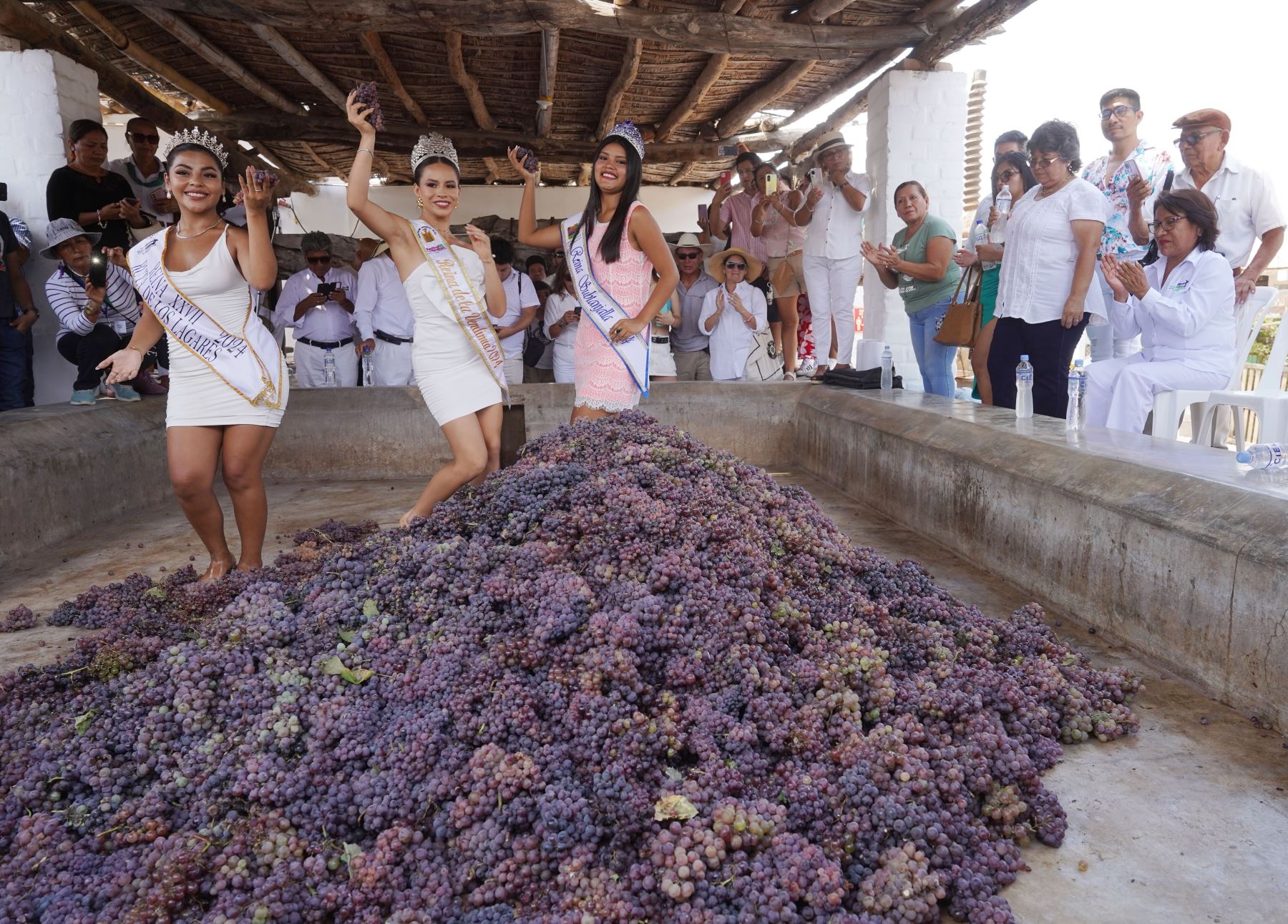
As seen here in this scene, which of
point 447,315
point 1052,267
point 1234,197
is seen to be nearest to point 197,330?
point 447,315

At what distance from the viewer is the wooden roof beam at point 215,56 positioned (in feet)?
21.0

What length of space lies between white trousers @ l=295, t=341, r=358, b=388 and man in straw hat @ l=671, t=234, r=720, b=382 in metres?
2.80

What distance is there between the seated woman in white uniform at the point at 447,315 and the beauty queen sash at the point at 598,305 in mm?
442

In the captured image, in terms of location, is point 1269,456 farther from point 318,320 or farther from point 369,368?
point 318,320

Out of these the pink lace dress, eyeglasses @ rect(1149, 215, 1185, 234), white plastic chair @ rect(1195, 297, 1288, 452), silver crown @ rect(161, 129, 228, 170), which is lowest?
white plastic chair @ rect(1195, 297, 1288, 452)

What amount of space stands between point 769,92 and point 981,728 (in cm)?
759

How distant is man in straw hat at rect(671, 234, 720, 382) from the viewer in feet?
26.1

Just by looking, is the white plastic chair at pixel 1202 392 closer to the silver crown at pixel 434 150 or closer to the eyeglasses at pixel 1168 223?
the eyeglasses at pixel 1168 223

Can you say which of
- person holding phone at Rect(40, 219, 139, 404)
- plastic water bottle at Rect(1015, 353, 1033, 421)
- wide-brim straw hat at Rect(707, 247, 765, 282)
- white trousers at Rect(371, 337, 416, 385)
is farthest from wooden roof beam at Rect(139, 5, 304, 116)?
plastic water bottle at Rect(1015, 353, 1033, 421)

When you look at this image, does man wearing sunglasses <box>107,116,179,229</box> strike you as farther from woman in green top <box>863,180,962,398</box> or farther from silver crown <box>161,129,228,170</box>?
woman in green top <box>863,180,962,398</box>

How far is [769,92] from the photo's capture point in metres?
8.36

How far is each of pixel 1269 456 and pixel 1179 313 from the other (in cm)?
188

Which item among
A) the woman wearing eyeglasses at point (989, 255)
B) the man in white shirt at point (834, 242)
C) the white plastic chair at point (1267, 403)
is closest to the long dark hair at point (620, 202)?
the woman wearing eyeglasses at point (989, 255)

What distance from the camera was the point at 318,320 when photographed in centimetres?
736
